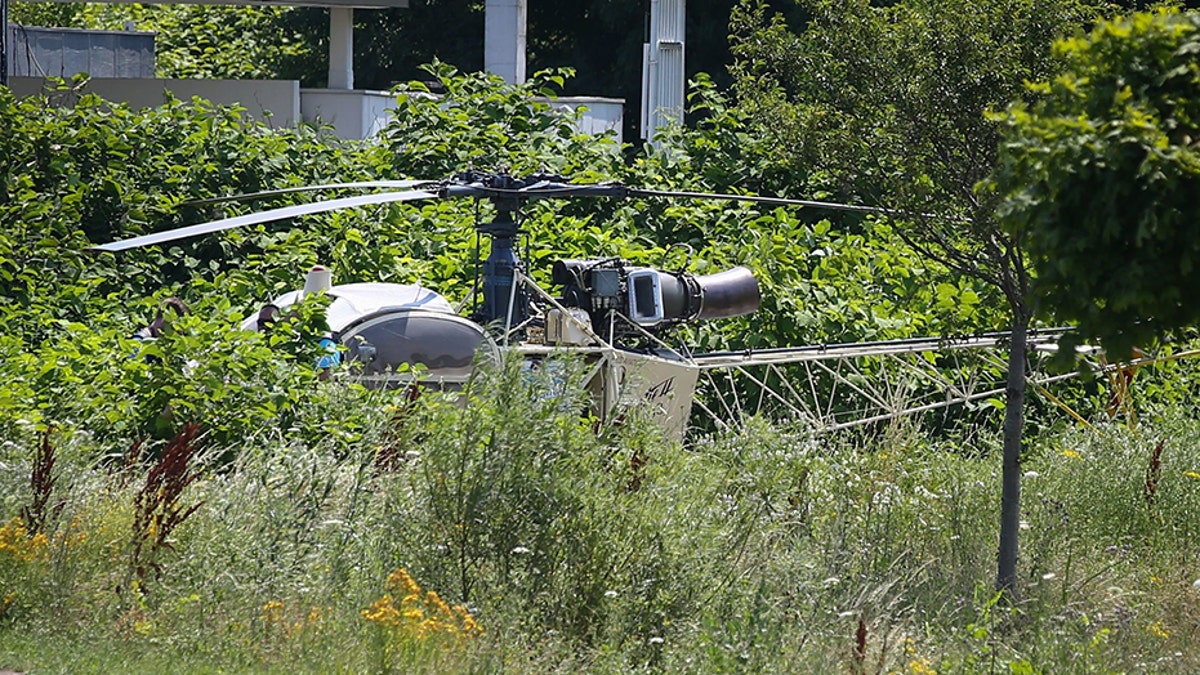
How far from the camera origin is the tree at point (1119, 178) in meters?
5.47

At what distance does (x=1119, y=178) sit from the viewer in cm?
555

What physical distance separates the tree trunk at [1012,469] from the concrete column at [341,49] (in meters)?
15.8

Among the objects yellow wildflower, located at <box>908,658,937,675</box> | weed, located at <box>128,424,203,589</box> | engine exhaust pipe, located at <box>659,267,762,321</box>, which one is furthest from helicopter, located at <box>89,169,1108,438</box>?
yellow wildflower, located at <box>908,658,937,675</box>

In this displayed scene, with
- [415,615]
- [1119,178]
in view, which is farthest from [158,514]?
[1119,178]

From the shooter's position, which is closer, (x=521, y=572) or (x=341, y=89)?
(x=521, y=572)

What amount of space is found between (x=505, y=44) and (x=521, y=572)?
57.0ft

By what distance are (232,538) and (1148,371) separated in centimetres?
1148

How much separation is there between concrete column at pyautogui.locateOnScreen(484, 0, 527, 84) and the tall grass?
49.8ft

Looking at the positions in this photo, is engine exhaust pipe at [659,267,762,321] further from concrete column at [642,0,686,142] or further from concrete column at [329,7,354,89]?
concrete column at [329,7,354,89]

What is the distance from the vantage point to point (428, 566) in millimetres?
7340

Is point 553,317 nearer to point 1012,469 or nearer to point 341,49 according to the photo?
point 1012,469

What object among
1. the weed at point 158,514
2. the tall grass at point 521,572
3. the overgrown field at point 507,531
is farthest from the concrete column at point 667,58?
the weed at point 158,514

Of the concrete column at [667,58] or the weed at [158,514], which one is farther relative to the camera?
the concrete column at [667,58]

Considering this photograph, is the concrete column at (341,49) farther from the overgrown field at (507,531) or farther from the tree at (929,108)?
the tree at (929,108)
